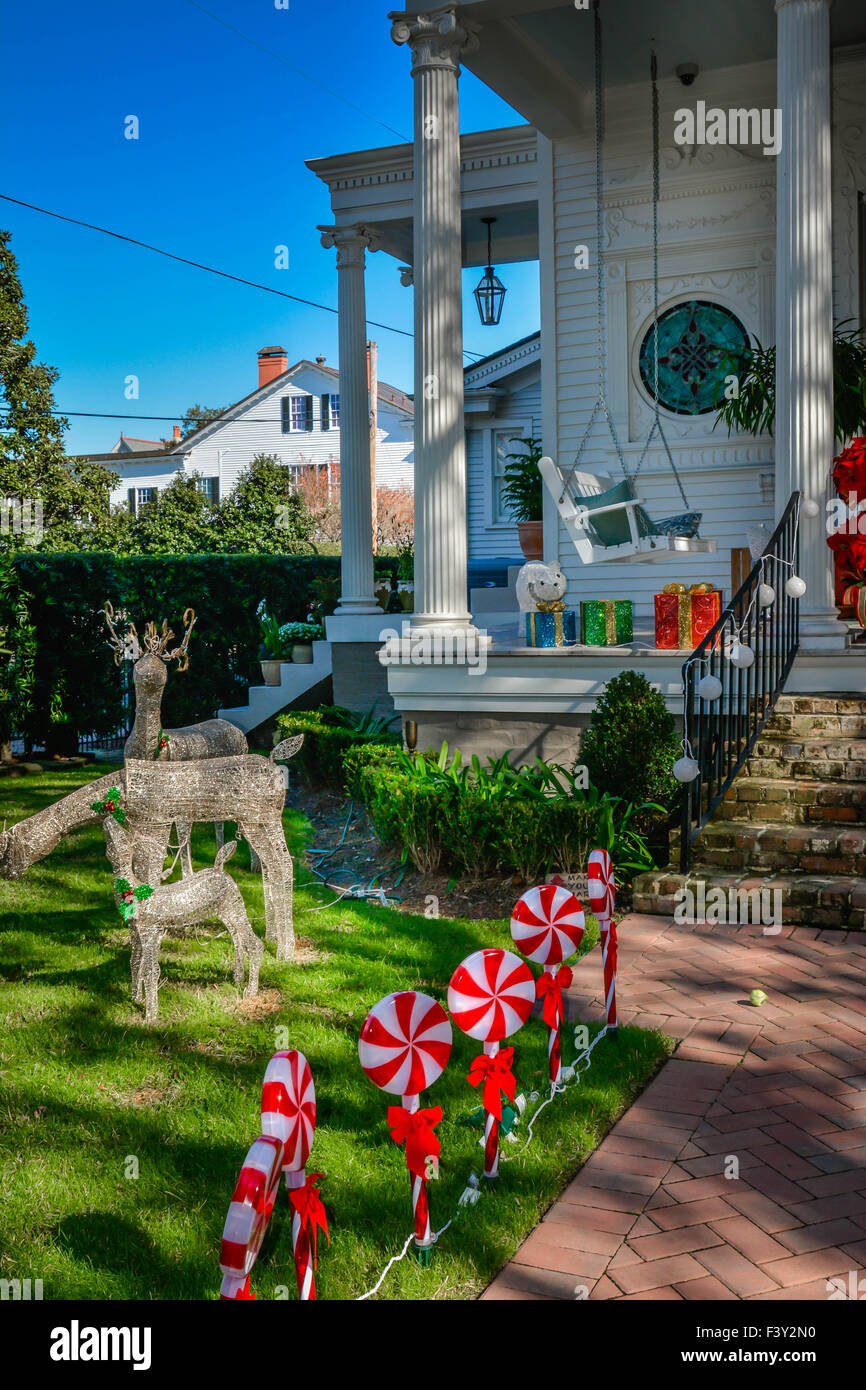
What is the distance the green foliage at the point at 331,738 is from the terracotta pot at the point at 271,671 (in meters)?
1.56

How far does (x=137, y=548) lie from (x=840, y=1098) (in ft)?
82.8

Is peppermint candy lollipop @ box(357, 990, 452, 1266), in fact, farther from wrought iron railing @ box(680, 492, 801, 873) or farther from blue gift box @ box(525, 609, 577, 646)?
blue gift box @ box(525, 609, 577, 646)

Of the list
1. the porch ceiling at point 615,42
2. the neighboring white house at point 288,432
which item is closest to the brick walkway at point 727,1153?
the porch ceiling at point 615,42

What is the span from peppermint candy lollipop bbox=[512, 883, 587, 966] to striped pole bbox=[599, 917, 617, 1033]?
15.8 inches

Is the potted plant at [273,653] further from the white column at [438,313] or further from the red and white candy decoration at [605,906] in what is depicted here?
the red and white candy decoration at [605,906]

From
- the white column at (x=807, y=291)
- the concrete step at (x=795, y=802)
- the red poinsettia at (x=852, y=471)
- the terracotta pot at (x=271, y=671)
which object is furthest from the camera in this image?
the terracotta pot at (x=271, y=671)

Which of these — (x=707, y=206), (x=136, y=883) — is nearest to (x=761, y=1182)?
(x=136, y=883)

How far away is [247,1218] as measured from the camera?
6.92 feet

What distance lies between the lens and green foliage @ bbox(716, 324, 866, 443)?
8.87 m

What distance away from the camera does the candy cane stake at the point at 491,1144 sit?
11.0 feet

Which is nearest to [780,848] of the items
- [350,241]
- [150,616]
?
[350,241]

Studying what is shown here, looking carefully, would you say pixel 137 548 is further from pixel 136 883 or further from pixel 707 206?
pixel 136 883

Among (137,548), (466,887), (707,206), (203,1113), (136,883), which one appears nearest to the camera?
(203,1113)
